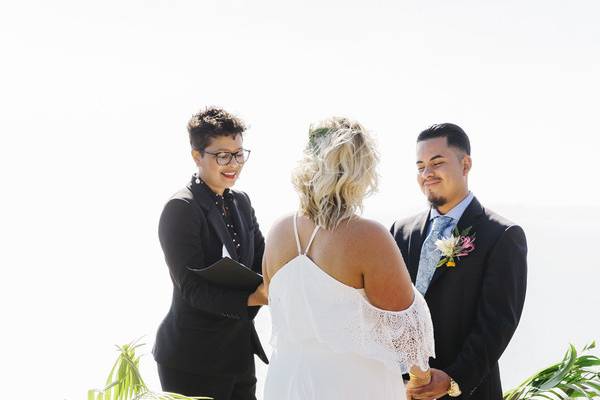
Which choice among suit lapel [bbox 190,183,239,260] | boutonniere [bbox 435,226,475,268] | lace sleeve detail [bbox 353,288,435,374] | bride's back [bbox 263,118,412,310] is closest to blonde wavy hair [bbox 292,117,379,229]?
bride's back [bbox 263,118,412,310]

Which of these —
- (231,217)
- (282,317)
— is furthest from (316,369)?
(231,217)

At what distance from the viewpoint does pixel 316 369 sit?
2.51 m

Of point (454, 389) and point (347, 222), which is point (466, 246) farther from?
point (347, 222)

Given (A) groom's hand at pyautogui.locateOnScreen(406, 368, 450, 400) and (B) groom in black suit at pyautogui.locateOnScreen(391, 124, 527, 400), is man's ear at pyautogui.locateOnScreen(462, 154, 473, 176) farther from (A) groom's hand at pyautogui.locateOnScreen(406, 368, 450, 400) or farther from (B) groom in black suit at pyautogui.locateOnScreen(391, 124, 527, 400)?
(A) groom's hand at pyautogui.locateOnScreen(406, 368, 450, 400)

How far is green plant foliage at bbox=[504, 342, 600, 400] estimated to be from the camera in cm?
340

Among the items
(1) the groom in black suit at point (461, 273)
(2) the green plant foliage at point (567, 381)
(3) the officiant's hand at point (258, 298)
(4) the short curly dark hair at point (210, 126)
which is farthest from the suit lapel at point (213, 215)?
(2) the green plant foliage at point (567, 381)

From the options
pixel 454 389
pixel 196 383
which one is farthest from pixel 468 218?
pixel 196 383

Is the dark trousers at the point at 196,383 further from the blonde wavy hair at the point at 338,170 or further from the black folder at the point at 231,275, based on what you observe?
the blonde wavy hair at the point at 338,170

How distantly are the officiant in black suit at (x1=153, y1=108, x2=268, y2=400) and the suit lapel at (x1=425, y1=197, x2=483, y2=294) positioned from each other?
82 centimetres

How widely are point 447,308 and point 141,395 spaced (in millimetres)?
1297

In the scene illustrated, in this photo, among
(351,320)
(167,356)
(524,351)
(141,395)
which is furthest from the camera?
(524,351)

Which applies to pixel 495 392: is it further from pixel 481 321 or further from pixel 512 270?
pixel 512 270

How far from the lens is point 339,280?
95.0 inches

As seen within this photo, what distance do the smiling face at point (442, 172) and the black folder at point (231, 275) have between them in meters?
0.84
